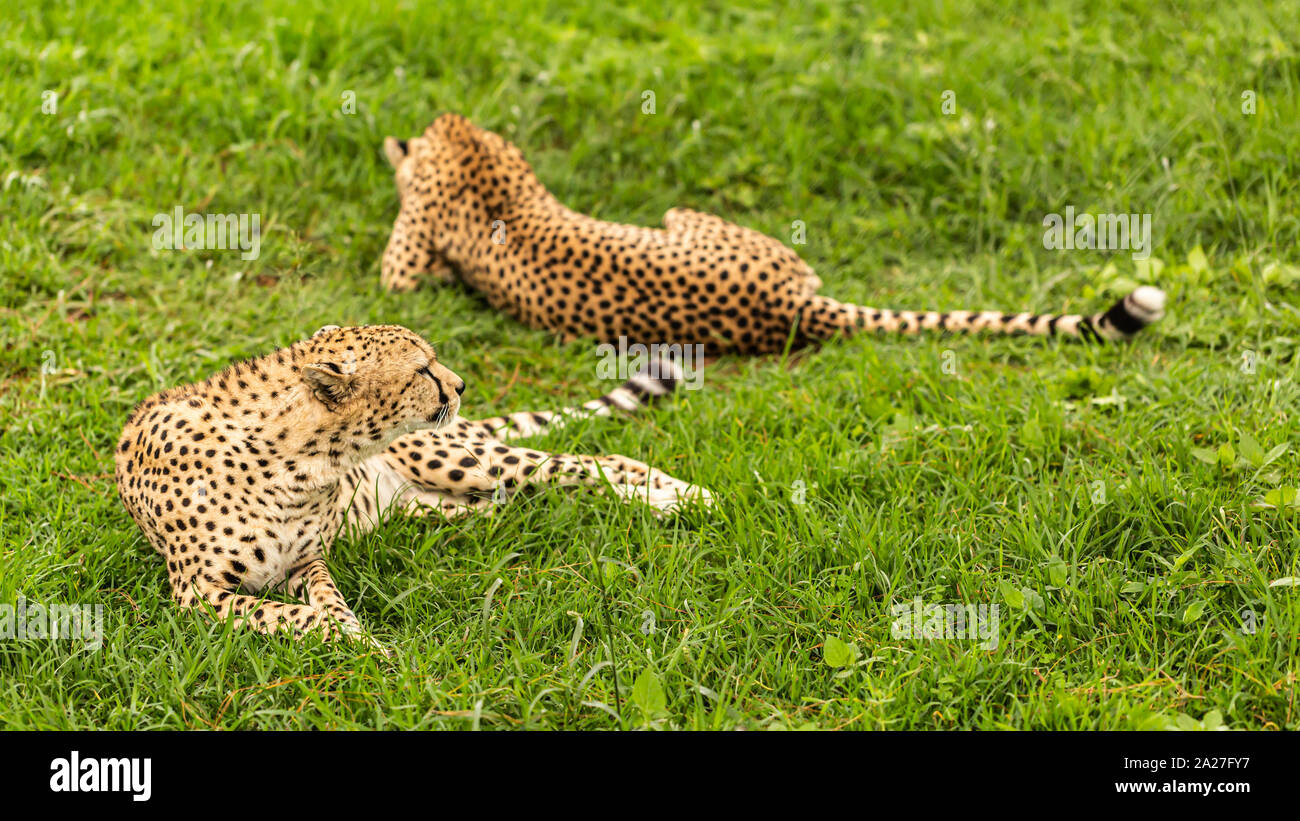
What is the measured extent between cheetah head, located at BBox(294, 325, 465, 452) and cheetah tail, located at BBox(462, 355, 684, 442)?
0.95m

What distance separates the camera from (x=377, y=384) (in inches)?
163

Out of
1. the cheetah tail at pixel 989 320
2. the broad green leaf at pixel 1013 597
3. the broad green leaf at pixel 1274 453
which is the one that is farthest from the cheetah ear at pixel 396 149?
the broad green leaf at pixel 1274 453

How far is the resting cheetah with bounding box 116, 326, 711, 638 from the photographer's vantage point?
4.10 m

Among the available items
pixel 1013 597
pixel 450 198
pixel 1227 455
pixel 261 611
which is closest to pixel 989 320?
pixel 1227 455

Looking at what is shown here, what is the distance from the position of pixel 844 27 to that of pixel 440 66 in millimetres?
2627

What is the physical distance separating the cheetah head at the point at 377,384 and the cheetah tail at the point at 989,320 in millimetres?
2443

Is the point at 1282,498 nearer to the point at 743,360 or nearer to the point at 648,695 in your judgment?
the point at 648,695

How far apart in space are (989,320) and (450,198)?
2.90 m

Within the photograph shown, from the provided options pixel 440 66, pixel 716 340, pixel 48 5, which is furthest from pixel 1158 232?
pixel 48 5

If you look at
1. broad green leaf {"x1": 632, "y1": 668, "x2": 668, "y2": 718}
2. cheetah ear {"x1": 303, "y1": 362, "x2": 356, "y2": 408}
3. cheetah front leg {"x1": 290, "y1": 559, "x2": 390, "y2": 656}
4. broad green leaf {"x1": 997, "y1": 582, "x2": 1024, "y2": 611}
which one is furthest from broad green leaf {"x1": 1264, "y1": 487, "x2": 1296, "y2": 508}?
cheetah ear {"x1": 303, "y1": 362, "x2": 356, "y2": 408}

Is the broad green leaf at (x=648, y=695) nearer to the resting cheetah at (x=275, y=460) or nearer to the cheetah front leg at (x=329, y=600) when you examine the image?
the cheetah front leg at (x=329, y=600)

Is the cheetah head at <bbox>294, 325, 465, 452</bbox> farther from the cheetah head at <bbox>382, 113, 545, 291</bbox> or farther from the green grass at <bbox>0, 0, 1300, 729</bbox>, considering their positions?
the cheetah head at <bbox>382, 113, 545, 291</bbox>

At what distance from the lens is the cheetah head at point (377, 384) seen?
410 cm

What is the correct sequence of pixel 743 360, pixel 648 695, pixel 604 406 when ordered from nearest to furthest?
1. pixel 648 695
2. pixel 604 406
3. pixel 743 360
